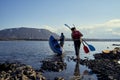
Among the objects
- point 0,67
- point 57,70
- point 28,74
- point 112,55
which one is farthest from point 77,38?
point 28,74

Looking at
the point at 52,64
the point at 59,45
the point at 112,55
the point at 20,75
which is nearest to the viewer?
the point at 20,75

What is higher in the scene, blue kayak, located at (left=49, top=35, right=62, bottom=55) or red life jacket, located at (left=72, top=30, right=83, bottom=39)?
red life jacket, located at (left=72, top=30, right=83, bottom=39)

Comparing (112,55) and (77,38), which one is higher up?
(77,38)

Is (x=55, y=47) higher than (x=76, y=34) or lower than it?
lower

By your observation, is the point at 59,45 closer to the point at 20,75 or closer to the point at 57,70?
the point at 57,70

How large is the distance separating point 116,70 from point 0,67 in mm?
10045

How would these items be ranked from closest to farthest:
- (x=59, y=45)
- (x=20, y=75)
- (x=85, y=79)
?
(x=20, y=75), (x=85, y=79), (x=59, y=45)

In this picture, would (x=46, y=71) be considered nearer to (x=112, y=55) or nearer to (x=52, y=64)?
(x=52, y=64)

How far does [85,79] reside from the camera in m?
18.3

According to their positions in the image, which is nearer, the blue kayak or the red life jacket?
the red life jacket

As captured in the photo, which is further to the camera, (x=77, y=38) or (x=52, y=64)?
(x=77, y=38)

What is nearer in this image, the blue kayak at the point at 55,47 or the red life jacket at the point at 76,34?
the red life jacket at the point at 76,34

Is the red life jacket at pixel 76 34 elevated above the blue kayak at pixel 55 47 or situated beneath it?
elevated above

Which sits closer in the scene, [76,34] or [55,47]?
[76,34]
